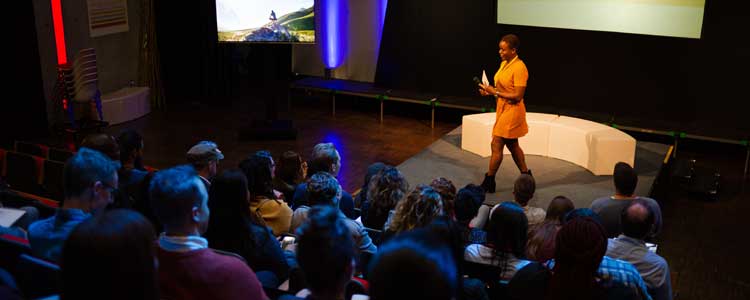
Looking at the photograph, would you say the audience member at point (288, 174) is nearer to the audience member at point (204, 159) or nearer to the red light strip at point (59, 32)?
the audience member at point (204, 159)

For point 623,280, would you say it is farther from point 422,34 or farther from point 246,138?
point 422,34

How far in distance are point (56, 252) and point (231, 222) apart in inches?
30.0

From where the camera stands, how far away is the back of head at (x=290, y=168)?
5391mm

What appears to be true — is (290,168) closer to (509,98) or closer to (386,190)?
(386,190)

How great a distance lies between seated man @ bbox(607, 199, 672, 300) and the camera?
13.2ft

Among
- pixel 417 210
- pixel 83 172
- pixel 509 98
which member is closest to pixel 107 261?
pixel 83 172

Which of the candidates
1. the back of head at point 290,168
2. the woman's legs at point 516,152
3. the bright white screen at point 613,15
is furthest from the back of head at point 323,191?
the bright white screen at point 613,15

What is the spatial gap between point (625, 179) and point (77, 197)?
3.58 meters

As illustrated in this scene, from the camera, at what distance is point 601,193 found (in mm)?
6941

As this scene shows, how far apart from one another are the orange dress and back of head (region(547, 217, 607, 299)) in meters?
3.59

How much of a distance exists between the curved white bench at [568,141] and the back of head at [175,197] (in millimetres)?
5462

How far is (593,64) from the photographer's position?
9188 mm

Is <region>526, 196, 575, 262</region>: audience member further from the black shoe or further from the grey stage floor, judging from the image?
the black shoe

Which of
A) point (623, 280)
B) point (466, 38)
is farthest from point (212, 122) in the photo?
point (623, 280)
